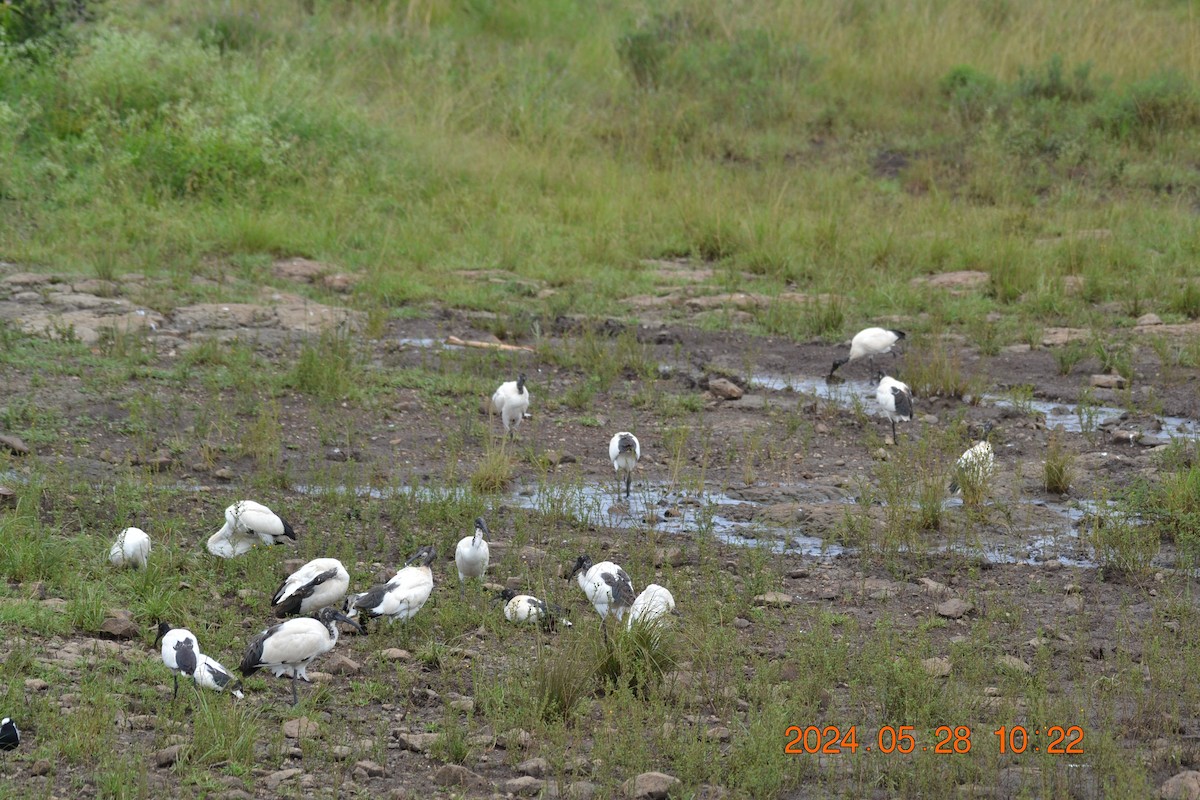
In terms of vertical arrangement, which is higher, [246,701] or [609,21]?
[609,21]

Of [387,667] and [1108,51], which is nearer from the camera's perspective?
[387,667]

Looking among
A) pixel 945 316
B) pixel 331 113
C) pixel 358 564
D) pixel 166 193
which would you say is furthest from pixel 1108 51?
pixel 358 564

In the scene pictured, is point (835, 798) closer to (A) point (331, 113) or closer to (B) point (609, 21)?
(A) point (331, 113)

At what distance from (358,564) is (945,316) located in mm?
6329

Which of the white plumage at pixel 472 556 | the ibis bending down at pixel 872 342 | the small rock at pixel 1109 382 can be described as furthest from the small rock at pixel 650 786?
the small rock at pixel 1109 382

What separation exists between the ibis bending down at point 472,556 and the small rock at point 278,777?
1.83 meters

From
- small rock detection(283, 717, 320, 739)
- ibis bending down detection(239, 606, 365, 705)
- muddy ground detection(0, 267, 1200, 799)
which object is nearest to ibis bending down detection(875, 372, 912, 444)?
muddy ground detection(0, 267, 1200, 799)

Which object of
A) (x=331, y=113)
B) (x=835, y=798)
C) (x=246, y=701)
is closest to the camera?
(x=835, y=798)

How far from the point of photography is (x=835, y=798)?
4.37 meters

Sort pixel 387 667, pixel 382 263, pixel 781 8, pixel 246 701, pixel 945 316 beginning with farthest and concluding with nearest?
pixel 781 8, pixel 382 263, pixel 945 316, pixel 387 667, pixel 246 701

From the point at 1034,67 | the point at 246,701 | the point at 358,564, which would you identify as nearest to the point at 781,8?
the point at 1034,67

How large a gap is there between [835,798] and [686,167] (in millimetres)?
10967

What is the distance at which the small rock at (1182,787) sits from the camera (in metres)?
4.17

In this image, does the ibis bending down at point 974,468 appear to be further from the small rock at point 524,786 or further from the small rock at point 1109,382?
the small rock at point 524,786
